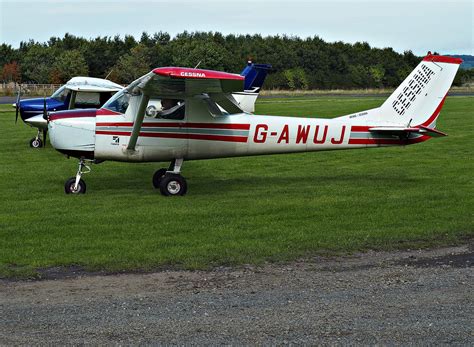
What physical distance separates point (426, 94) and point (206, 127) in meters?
4.59

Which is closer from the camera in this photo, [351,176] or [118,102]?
[118,102]

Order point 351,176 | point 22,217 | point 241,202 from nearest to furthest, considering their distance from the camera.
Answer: point 22,217 < point 241,202 < point 351,176

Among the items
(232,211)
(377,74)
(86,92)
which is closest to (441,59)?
(232,211)

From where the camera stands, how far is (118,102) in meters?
14.6

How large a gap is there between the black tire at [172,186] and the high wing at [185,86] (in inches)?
36.8

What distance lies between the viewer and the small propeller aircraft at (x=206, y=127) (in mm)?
14227

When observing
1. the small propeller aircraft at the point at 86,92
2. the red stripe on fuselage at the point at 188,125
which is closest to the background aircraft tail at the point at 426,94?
the red stripe on fuselage at the point at 188,125

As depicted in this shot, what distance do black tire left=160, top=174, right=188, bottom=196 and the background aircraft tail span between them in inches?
170

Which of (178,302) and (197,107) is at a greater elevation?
(197,107)

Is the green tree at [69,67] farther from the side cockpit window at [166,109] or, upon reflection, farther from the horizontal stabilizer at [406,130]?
the horizontal stabilizer at [406,130]

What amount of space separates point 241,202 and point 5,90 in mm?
61622

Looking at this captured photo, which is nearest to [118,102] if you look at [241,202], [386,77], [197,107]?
[197,107]

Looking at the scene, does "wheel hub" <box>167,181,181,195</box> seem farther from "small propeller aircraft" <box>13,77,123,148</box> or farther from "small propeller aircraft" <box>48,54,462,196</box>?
"small propeller aircraft" <box>13,77,123,148</box>

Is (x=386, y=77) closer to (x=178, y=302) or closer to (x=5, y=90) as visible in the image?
(x=5, y=90)
